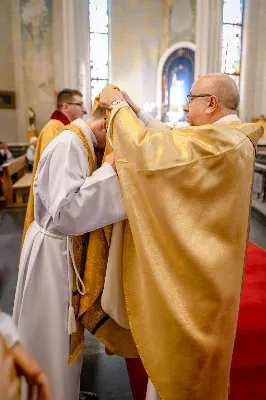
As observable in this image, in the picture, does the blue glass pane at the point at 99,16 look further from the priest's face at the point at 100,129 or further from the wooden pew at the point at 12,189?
the priest's face at the point at 100,129

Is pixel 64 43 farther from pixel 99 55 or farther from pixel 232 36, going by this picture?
pixel 232 36

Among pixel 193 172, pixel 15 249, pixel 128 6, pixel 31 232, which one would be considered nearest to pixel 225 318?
pixel 193 172

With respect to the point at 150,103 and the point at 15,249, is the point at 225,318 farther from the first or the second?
the point at 150,103

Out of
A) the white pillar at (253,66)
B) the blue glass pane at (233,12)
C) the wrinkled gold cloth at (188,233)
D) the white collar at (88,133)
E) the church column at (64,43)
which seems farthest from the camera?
the blue glass pane at (233,12)

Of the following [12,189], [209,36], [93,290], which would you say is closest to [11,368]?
[93,290]

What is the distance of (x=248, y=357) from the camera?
2.58 meters

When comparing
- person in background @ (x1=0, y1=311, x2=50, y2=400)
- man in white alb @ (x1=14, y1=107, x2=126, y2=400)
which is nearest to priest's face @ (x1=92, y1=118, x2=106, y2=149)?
man in white alb @ (x1=14, y1=107, x2=126, y2=400)

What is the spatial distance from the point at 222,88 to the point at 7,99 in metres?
11.7

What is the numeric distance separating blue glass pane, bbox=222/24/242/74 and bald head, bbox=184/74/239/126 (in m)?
12.6

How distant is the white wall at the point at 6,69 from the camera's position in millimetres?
11555

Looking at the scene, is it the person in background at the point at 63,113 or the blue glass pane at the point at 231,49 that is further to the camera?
the blue glass pane at the point at 231,49

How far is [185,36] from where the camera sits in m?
13.4

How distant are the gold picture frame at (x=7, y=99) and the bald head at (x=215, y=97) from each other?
38.0 ft

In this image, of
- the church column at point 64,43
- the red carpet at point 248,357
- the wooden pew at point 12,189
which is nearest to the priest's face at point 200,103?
the red carpet at point 248,357
